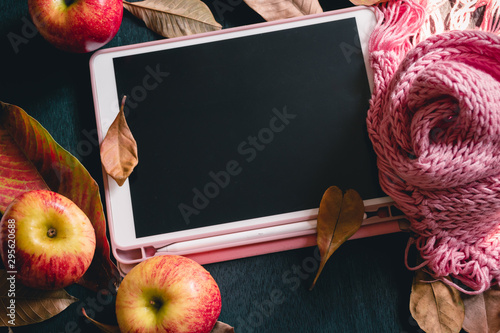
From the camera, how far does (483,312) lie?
0.49 meters

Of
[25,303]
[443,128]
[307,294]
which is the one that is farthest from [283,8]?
[25,303]

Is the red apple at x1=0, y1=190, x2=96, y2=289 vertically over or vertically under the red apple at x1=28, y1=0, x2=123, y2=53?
under

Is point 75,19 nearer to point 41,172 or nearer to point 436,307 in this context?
point 41,172

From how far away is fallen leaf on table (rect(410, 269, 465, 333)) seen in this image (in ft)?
1.58

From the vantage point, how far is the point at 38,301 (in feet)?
1.60

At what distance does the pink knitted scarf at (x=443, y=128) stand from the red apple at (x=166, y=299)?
0.26 m

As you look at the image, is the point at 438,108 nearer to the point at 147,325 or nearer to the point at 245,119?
the point at 245,119

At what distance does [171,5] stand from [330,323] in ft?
1.59

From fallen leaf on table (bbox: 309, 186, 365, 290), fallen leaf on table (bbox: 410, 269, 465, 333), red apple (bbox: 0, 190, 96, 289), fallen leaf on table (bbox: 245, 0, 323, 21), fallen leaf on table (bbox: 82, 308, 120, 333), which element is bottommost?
fallen leaf on table (bbox: 410, 269, 465, 333)

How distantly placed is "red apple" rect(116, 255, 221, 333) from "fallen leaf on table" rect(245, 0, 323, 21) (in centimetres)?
35

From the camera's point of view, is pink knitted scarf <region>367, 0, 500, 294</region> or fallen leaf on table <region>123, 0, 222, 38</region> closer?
pink knitted scarf <region>367, 0, 500, 294</region>

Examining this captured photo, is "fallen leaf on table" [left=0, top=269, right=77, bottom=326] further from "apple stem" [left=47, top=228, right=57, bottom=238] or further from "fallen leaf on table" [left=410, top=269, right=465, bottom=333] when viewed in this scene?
"fallen leaf on table" [left=410, top=269, right=465, bottom=333]

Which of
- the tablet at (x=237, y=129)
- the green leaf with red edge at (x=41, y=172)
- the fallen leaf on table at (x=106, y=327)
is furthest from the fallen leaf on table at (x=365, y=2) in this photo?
the fallen leaf on table at (x=106, y=327)

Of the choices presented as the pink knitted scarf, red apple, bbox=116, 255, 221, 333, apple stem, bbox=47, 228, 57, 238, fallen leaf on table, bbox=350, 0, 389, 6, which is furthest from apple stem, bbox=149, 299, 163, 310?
fallen leaf on table, bbox=350, 0, 389, 6
